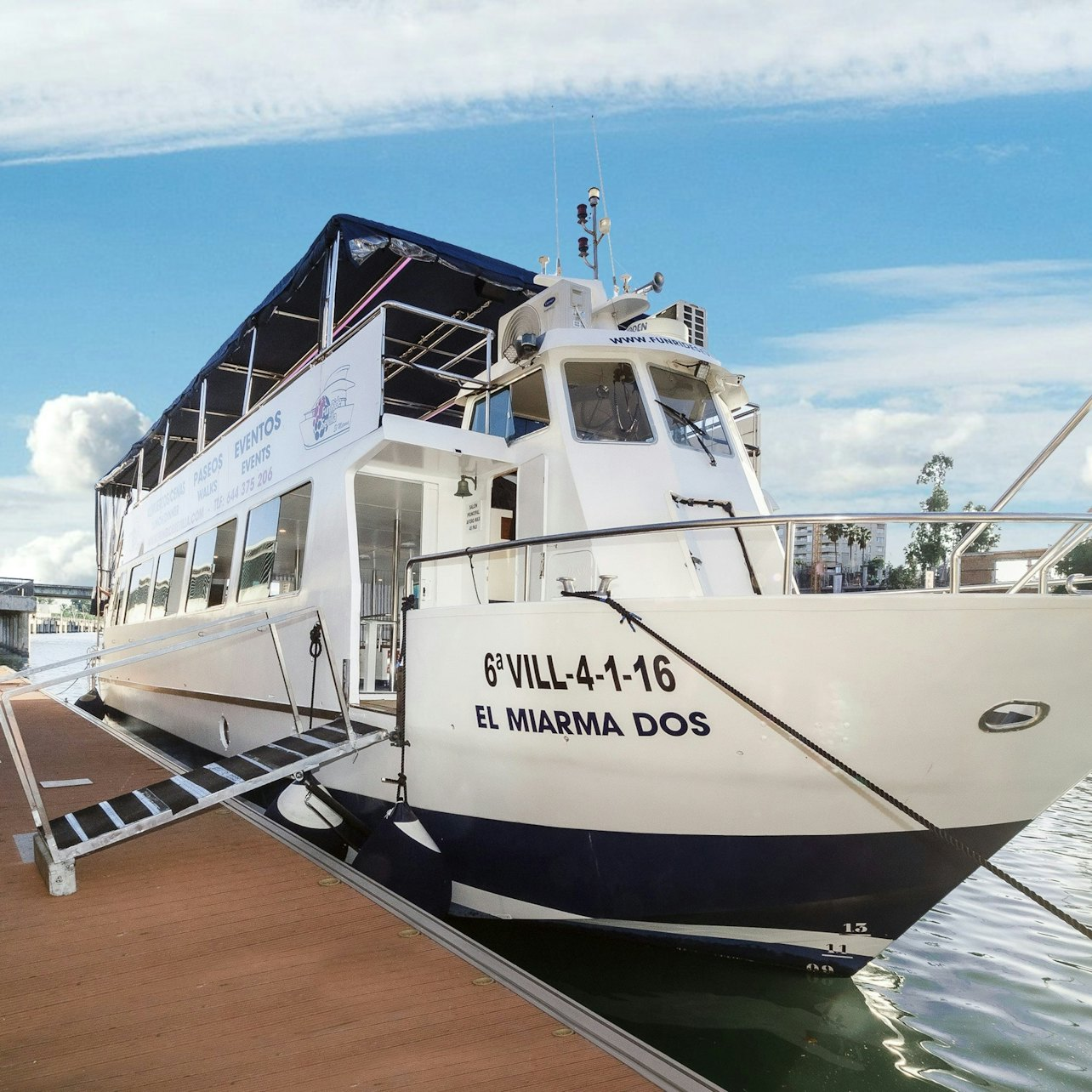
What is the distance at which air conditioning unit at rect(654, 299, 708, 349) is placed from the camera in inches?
314

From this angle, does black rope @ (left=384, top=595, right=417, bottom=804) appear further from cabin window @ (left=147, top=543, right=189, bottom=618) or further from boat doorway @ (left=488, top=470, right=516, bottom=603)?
cabin window @ (left=147, top=543, right=189, bottom=618)

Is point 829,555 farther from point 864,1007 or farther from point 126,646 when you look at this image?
point 126,646

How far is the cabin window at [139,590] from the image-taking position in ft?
49.6

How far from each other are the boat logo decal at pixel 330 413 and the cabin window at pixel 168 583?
5.26m

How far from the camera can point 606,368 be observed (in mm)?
7148

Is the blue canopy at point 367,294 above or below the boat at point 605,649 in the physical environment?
above

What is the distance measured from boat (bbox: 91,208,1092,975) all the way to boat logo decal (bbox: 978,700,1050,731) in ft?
0.04

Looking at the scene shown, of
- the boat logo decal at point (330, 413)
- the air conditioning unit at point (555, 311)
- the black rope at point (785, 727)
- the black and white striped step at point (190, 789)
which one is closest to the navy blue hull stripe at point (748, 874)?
the black rope at point (785, 727)

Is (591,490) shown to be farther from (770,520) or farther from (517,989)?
(517,989)

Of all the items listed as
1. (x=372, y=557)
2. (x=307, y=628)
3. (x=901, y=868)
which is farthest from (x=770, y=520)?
(x=372, y=557)

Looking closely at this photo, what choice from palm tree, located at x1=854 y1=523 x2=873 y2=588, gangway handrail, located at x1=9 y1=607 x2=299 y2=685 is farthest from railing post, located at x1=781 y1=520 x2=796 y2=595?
gangway handrail, located at x1=9 y1=607 x2=299 y2=685

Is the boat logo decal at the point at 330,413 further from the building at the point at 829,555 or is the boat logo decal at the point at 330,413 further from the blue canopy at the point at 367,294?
the building at the point at 829,555

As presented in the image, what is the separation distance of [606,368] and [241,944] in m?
4.82

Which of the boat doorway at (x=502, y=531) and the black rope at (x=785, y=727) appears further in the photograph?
the boat doorway at (x=502, y=531)
